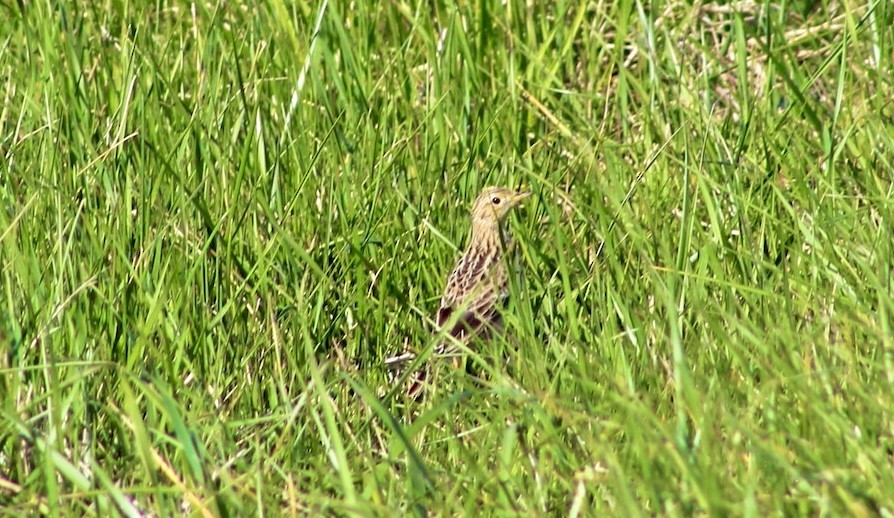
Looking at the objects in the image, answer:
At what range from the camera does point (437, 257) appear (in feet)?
19.2

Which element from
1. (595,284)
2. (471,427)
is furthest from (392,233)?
(471,427)

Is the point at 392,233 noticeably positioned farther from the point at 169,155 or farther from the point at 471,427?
the point at 471,427

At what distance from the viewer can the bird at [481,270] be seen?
5.43m

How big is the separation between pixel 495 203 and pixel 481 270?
1.00 feet

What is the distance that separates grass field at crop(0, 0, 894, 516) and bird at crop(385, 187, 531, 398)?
3.8 inches

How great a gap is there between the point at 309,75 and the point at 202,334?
202 cm

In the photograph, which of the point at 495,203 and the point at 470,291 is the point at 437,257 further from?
the point at 470,291

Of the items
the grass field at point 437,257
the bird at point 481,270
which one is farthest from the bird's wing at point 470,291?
the grass field at point 437,257

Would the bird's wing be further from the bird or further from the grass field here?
the grass field

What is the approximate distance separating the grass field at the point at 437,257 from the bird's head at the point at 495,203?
0.27 feet

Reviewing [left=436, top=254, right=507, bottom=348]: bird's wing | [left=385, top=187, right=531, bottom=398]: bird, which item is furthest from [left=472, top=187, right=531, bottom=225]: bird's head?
[left=436, top=254, right=507, bottom=348]: bird's wing

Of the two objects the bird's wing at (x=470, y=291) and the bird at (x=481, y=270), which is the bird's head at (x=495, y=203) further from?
the bird's wing at (x=470, y=291)

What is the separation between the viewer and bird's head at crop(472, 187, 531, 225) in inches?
227

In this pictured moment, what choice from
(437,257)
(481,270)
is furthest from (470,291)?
(437,257)
